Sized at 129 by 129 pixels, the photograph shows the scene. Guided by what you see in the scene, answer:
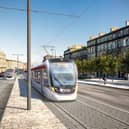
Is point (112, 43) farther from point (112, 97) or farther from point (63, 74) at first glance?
point (63, 74)

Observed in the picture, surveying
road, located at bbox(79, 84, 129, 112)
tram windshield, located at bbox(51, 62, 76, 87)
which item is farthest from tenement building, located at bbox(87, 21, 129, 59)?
tram windshield, located at bbox(51, 62, 76, 87)

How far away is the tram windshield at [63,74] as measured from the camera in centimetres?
1450

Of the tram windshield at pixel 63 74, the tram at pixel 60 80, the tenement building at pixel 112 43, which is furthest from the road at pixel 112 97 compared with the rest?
the tenement building at pixel 112 43

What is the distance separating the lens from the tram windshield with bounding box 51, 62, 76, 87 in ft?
47.6

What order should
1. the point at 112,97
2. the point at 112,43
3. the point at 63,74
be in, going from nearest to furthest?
the point at 63,74 < the point at 112,97 < the point at 112,43

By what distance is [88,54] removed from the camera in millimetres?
97062

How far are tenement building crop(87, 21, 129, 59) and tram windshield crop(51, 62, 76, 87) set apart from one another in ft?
178

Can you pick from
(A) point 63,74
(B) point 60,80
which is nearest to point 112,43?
(A) point 63,74

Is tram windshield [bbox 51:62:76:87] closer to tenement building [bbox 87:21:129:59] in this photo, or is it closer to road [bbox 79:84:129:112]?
road [bbox 79:84:129:112]

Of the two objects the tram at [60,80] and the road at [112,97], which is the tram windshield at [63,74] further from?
the road at [112,97]

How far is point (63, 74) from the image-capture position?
14.8 m

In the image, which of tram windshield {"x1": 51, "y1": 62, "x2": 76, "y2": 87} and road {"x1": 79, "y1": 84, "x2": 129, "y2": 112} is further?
tram windshield {"x1": 51, "y1": 62, "x2": 76, "y2": 87}

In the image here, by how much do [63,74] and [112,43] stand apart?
64177mm

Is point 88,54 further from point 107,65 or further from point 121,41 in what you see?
point 107,65
